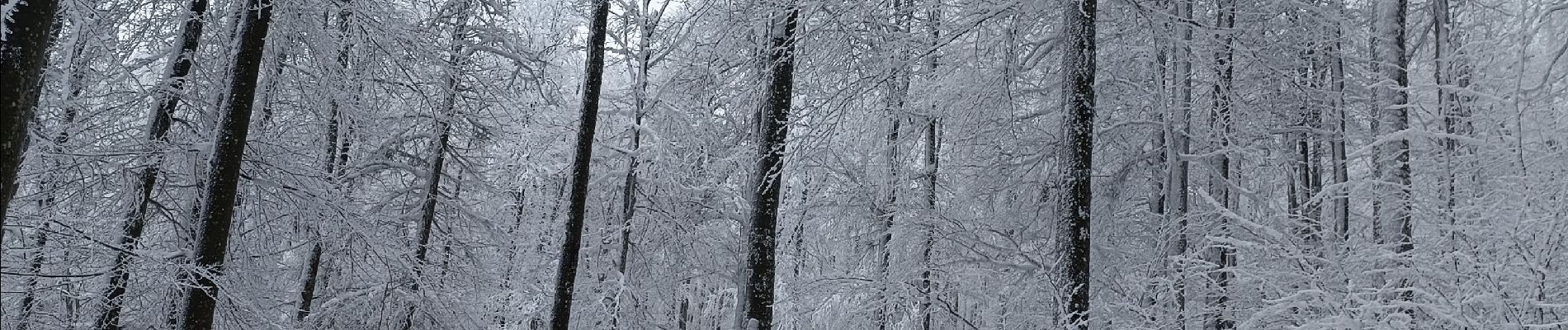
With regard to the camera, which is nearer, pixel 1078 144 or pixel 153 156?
pixel 1078 144

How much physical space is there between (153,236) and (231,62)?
22.1 feet

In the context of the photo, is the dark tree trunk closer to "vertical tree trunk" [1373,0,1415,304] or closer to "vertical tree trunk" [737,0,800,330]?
"vertical tree trunk" [1373,0,1415,304]

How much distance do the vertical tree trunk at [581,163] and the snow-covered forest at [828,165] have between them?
0.13 feet

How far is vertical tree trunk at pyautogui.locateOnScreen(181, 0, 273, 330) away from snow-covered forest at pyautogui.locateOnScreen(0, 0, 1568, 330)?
2 centimetres

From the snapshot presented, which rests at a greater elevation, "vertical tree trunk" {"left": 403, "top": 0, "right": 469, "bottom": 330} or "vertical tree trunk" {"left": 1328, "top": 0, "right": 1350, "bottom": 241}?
"vertical tree trunk" {"left": 1328, "top": 0, "right": 1350, "bottom": 241}

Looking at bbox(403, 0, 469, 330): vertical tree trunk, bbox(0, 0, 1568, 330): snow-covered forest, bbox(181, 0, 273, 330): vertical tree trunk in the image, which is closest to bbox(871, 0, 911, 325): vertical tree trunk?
bbox(0, 0, 1568, 330): snow-covered forest

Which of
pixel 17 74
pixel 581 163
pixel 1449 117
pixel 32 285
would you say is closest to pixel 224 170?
pixel 32 285

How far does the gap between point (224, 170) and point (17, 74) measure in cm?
403

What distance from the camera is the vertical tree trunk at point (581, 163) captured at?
33.8 feet

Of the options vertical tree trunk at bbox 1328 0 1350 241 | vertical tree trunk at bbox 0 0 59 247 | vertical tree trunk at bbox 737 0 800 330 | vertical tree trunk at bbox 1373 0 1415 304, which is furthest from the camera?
vertical tree trunk at bbox 1328 0 1350 241

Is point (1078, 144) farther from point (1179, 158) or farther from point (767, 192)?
point (1179, 158)

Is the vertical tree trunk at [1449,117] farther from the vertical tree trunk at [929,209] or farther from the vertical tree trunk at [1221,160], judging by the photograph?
the vertical tree trunk at [929,209]

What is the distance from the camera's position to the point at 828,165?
12477 millimetres

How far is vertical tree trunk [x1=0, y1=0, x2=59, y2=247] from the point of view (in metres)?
3.21
